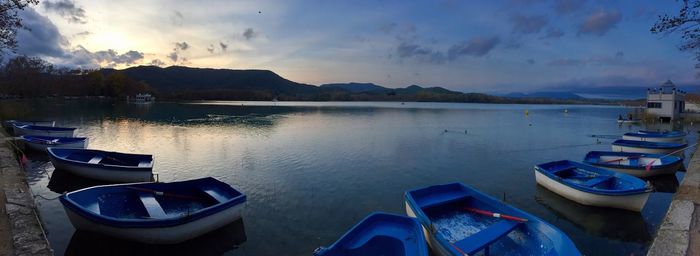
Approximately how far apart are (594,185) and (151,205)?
61.4 ft

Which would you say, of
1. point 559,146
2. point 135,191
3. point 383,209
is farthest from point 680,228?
point 559,146

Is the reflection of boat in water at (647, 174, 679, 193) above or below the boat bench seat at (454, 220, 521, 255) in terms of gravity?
below

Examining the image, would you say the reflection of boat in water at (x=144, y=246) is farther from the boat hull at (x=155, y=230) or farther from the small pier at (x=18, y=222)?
the small pier at (x=18, y=222)

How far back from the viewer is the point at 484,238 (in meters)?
8.97

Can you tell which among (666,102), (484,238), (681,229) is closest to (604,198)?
(681,229)

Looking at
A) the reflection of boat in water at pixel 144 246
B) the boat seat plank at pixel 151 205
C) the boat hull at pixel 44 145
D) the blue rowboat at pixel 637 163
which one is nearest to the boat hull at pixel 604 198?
the blue rowboat at pixel 637 163

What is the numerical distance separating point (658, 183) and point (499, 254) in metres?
16.7

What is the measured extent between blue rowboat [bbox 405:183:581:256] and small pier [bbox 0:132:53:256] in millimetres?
10308

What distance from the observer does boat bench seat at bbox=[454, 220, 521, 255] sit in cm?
844

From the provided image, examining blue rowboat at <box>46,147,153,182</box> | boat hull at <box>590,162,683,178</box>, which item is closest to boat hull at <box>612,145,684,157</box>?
boat hull at <box>590,162,683,178</box>

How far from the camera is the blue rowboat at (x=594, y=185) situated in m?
13.5

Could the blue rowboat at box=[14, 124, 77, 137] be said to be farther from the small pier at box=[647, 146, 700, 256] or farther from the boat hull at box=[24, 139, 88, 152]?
the small pier at box=[647, 146, 700, 256]

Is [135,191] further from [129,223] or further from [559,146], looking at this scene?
[559,146]

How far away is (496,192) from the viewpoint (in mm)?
17484
